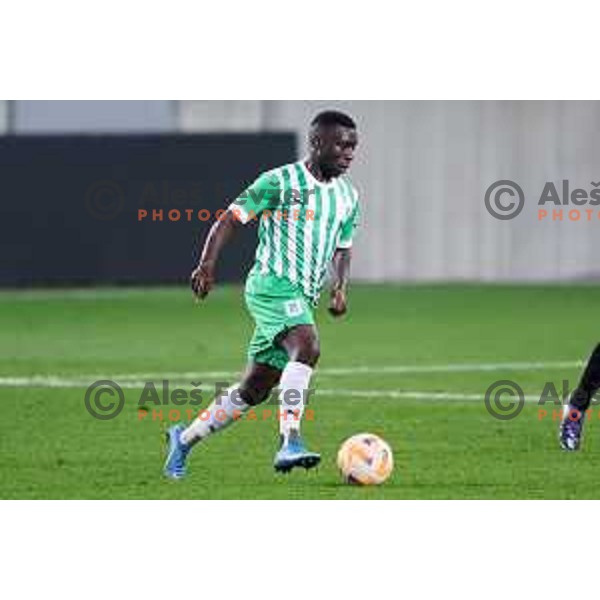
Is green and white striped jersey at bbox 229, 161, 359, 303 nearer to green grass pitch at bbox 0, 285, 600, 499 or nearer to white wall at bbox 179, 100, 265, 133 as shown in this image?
green grass pitch at bbox 0, 285, 600, 499

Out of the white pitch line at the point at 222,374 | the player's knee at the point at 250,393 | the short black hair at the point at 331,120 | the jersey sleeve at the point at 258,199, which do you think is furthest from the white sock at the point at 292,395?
the white pitch line at the point at 222,374

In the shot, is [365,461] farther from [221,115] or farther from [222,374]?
[221,115]

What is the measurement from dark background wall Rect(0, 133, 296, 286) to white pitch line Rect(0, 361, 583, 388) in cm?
1168

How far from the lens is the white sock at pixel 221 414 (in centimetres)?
1108

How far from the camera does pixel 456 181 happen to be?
1292 inches

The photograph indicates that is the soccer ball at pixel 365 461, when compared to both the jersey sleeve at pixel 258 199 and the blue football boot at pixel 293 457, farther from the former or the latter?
the jersey sleeve at pixel 258 199

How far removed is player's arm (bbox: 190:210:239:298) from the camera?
10664 mm

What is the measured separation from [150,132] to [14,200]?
2.33m

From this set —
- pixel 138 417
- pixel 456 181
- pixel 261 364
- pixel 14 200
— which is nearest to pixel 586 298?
pixel 456 181

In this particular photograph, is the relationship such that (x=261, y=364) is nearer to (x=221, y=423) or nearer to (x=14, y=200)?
(x=221, y=423)

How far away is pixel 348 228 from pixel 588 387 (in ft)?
7.50

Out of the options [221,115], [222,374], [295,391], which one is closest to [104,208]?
[221,115]

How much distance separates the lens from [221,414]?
11.1 metres

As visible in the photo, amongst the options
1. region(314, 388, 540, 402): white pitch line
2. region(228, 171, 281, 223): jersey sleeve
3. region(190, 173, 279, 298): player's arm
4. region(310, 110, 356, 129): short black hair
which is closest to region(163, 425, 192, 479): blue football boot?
region(190, 173, 279, 298): player's arm
